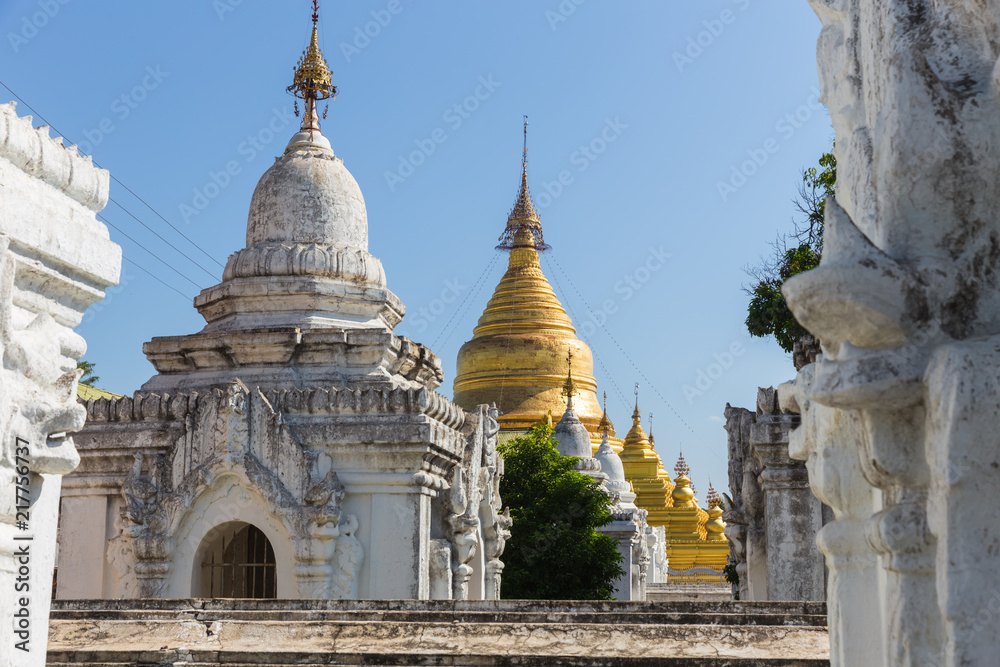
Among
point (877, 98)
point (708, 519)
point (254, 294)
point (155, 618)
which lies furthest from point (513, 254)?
point (877, 98)

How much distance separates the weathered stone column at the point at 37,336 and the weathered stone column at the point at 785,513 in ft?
24.4

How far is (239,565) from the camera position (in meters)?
13.5

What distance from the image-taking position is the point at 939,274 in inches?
94.3

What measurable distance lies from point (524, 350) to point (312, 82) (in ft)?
98.5

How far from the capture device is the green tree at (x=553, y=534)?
927 inches

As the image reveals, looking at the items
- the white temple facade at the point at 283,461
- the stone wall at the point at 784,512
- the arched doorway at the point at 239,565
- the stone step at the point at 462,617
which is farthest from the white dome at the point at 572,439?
the stone step at the point at 462,617

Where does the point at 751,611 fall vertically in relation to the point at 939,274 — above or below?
below

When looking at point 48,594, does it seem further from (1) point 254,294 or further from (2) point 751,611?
(1) point 254,294

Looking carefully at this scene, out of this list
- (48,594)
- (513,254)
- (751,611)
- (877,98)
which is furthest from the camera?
(513,254)

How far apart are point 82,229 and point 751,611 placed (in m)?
4.51

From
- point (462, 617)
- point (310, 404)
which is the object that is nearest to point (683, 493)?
point (310, 404)

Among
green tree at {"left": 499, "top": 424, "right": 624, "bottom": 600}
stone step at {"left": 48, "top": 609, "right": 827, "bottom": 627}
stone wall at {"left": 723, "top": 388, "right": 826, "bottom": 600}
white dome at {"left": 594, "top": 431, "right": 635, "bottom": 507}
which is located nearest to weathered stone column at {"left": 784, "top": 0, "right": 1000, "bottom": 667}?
stone step at {"left": 48, "top": 609, "right": 827, "bottom": 627}

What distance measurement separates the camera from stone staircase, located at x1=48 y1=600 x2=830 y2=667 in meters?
5.90

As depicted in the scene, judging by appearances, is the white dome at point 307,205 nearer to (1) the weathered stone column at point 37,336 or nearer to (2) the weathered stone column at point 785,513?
(2) the weathered stone column at point 785,513
